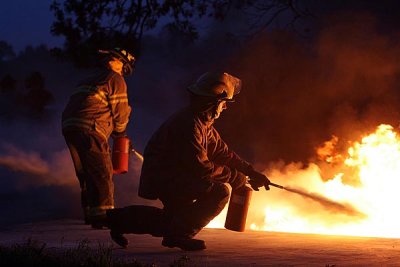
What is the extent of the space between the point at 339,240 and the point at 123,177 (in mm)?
10460

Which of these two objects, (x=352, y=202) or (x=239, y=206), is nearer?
(x=239, y=206)

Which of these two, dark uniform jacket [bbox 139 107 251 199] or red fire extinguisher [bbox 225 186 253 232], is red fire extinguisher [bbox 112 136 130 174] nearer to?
dark uniform jacket [bbox 139 107 251 199]

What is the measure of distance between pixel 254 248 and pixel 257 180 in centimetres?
67

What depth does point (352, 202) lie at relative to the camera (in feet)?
Result: 26.3

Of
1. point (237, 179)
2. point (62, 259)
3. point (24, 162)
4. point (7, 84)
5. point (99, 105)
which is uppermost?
point (7, 84)

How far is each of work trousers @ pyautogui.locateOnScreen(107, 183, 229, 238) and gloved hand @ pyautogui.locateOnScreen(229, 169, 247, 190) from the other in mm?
289

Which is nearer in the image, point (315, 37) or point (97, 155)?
point (97, 155)

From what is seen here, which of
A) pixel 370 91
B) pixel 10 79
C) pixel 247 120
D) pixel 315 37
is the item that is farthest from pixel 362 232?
pixel 10 79

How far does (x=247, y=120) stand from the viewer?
16.8 m

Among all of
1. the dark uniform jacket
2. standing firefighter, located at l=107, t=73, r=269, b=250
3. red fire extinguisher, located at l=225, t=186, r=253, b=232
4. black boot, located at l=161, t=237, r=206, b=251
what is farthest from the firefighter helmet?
black boot, located at l=161, t=237, r=206, b=251

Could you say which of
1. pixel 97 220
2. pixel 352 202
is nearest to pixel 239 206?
pixel 97 220

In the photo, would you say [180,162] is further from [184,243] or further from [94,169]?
[94,169]

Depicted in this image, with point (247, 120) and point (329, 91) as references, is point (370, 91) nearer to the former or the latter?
point (329, 91)

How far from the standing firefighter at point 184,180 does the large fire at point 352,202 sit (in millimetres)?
2660
